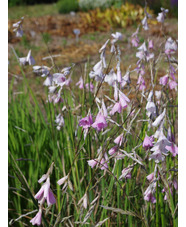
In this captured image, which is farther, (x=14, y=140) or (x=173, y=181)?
(x=14, y=140)

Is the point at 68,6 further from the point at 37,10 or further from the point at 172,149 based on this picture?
the point at 172,149

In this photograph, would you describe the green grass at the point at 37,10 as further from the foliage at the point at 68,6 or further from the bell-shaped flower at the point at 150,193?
the bell-shaped flower at the point at 150,193

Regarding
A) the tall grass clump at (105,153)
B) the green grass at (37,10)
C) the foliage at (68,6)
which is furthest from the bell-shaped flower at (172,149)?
the foliage at (68,6)

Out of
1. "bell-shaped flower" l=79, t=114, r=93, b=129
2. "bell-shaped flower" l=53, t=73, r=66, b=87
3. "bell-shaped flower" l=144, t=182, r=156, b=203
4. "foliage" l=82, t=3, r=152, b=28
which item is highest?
"bell-shaped flower" l=53, t=73, r=66, b=87

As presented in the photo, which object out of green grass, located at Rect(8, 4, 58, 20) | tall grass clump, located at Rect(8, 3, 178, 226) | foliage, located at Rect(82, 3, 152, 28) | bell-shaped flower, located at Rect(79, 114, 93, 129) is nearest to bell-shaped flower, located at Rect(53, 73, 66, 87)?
tall grass clump, located at Rect(8, 3, 178, 226)

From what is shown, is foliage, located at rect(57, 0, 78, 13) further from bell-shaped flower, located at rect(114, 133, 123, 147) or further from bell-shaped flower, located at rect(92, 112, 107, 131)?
bell-shaped flower, located at rect(92, 112, 107, 131)
